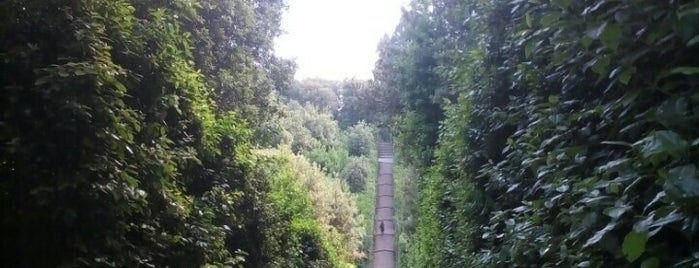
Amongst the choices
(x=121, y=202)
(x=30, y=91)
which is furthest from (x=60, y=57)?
(x=121, y=202)

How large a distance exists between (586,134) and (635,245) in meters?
0.72

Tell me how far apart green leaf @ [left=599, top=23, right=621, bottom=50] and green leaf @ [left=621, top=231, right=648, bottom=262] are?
529mm

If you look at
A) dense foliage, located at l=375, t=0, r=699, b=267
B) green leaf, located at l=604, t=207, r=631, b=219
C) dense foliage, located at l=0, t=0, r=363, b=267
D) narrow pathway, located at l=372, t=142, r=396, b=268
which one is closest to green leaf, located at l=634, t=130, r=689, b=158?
dense foliage, located at l=375, t=0, r=699, b=267

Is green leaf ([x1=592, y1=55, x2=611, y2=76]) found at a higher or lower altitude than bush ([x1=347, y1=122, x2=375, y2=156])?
lower

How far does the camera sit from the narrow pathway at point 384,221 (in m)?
13.2

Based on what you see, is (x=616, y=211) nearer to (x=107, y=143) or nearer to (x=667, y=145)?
(x=667, y=145)

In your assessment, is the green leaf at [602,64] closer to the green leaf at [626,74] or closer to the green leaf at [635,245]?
the green leaf at [626,74]

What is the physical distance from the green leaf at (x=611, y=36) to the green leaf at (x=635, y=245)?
529mm

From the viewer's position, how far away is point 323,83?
2897 centimetres

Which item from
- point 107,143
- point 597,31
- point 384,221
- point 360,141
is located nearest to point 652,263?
point 597,31

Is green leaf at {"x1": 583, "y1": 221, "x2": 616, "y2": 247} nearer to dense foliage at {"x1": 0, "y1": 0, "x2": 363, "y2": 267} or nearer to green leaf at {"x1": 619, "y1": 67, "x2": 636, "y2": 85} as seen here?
green leaf at {"x1": 619, "y1": 67, "x2": 636, "y2": 85}

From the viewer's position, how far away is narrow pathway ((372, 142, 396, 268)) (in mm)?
13234

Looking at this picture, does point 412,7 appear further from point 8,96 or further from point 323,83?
point 323,83

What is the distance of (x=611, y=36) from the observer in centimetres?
149
